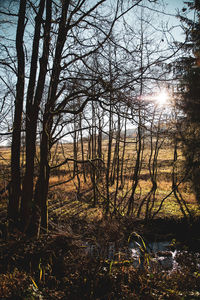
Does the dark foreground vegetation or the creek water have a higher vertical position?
the dark foreground vegetation

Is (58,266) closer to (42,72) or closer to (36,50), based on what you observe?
(42,72)

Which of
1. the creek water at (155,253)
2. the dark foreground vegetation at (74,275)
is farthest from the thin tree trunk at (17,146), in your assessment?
the creek water at (155,253)

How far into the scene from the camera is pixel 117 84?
12.6 ft

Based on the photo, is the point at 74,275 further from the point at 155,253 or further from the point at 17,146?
the point at 155,253

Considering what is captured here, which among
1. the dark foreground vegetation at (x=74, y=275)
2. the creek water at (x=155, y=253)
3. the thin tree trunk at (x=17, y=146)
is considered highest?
the thin tree trunk at (x=17, y=146)

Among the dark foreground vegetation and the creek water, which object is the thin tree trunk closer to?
the dark foreground vegetation

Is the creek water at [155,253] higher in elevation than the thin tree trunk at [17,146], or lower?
lower

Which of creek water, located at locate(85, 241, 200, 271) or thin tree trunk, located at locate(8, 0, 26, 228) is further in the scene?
creek water, located at locate(85, 241, 200, 271)

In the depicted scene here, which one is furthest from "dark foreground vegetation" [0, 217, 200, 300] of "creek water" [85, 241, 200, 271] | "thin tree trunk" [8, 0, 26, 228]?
"thin tree trunk" [8, 0, 26, 228]

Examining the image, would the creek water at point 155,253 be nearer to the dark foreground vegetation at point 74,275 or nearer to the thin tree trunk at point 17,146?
the dark foreground vegetation at point 74,275

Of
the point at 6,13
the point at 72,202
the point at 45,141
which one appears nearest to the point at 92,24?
the point at 6,13

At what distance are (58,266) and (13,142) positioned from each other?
3860 millimetres

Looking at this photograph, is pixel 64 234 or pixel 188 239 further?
pixel 188 239

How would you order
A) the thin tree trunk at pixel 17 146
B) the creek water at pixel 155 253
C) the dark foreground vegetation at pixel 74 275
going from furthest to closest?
the creek water at pixel 155 253 → the thin tree trunk at pixel 17 146 → the dark foreground vegetation at pixel 74 275
